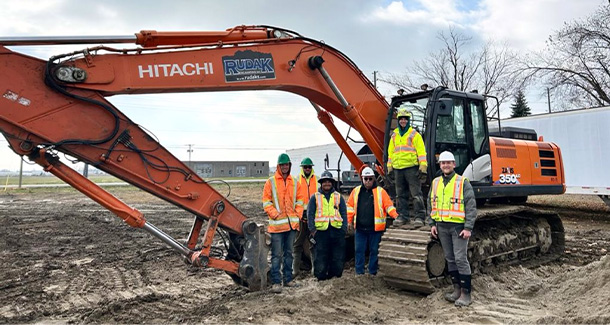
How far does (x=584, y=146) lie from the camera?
1368 cm

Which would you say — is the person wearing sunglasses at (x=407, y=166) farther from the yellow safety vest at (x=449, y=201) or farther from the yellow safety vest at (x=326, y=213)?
the yellow safety vest at (x=326, y=213)

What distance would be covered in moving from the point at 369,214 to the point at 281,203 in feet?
4.48

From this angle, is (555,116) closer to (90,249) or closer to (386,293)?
(386,293)

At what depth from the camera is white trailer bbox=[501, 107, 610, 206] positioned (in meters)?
13.1

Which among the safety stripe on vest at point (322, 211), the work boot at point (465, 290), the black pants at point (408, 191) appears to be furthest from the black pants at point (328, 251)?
the work boot at point (465, 290)

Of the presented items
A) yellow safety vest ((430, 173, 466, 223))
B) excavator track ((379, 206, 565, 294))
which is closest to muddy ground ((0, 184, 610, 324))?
excavator track ((379, 206, 565, 294))

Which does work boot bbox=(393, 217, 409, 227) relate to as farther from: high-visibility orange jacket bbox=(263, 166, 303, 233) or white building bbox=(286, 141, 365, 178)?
white building bbox=(286, 141, 365, 178)

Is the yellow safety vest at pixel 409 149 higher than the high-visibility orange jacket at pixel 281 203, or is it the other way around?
the yellow safety vest at pixel 409 149

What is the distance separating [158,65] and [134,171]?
1.23m

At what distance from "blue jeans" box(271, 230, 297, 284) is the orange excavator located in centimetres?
44

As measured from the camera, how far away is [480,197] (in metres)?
6.71

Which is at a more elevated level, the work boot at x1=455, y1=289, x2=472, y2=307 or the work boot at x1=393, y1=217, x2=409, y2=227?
the work boot at x1=393, y1=217, x2=409, y2=227

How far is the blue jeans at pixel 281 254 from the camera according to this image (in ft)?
19.6

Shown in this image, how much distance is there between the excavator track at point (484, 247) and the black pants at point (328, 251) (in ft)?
2.36
